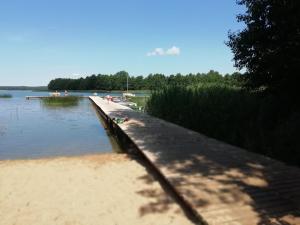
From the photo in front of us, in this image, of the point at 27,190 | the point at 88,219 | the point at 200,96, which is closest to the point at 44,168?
the point at 27,190

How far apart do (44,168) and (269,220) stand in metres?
5.35

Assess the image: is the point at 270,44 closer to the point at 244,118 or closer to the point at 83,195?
the point at 244,118

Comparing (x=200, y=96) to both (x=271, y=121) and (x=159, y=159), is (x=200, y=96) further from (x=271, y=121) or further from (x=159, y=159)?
(x=159, y=159)

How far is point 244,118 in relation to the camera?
9.40 metres

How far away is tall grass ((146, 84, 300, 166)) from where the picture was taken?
7.03 meters

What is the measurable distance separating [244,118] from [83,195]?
18.8ft

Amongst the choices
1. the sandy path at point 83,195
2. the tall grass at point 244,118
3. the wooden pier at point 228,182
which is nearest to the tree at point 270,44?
the tall grass at point 244,118

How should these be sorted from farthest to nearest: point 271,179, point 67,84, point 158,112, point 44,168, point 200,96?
point 67,84
point 158,112
point 200,96
point 44,168
point 271,179

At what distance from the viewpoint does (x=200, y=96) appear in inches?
503

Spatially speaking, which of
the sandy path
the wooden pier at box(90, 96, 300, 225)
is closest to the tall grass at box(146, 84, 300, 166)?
the wooden pier at box(90, 96, 300, 225)

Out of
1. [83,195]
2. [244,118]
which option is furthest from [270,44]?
[83,195]

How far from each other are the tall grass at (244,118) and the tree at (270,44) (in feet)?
2.37

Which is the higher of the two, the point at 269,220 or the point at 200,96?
the point at 200,96

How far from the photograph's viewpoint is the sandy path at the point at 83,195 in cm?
453
